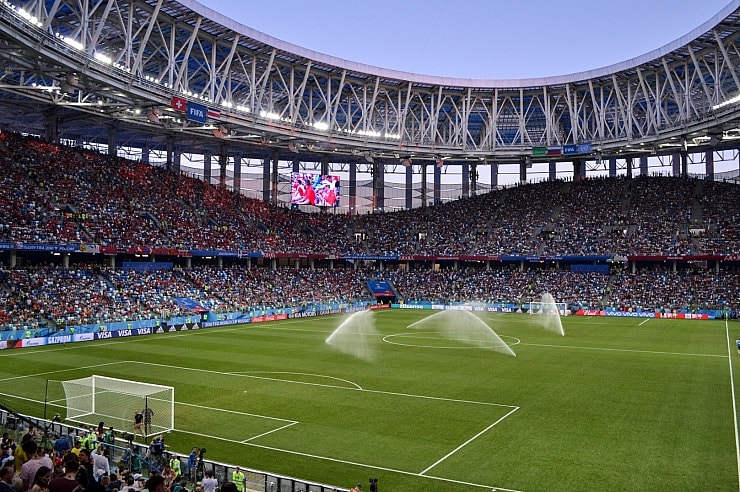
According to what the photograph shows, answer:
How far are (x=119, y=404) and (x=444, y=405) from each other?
13605 millimetres

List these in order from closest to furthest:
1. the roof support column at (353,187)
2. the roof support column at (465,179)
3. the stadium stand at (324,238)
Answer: the stadium stand at (324,238), the roof support column at (353,187), the roof support column at (465,179)

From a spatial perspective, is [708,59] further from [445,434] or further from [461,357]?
[445,434]

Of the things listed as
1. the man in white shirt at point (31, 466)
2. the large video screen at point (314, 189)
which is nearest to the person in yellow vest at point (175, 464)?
the man in white shirt at point (31, 466)

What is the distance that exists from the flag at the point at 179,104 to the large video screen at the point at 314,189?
3719 centimetres

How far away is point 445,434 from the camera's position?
2209cm

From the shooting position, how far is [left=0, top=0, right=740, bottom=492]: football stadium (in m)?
20.1

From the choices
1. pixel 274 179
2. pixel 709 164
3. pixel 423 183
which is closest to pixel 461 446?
pixel 274 179

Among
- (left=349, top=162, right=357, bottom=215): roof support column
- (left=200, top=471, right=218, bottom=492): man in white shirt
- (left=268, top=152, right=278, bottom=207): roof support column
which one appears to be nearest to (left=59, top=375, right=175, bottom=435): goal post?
(left=200, top=471, right=218, bottom=492): man in white shirt

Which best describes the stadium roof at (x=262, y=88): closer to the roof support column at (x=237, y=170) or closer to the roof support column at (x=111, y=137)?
the roof support column at (x=111, y=137)

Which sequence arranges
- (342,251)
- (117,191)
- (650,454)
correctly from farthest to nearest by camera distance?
1. (342,251)
2. (117,191)
3. (650,454)

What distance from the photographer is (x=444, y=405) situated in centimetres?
2636

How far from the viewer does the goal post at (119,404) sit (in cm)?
2317

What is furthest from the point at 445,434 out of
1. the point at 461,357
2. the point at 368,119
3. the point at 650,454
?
the point at 368,119

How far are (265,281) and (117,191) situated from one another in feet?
66.7
